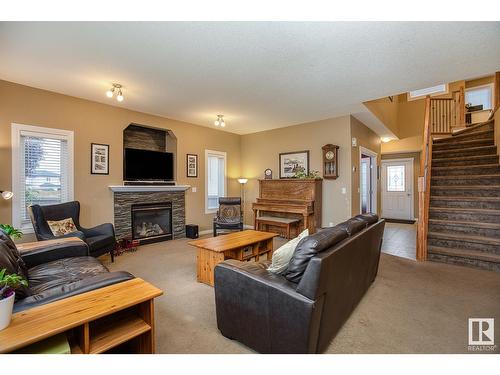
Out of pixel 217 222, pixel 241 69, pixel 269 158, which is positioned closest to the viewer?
pixel 241 69

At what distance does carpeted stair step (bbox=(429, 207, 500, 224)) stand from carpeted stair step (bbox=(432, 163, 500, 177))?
0.96m

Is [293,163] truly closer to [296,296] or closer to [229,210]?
[229,210]

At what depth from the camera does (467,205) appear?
4113 mm

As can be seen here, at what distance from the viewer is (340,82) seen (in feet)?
11.4

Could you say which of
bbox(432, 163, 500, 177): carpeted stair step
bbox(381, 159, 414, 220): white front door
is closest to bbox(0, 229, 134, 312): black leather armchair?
bbox(432, 163, 500, 177): carpeted stair step

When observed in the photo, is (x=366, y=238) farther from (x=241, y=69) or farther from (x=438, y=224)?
(x=438, y=224)

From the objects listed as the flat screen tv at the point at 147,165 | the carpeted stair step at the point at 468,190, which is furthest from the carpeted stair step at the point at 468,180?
the flat screen tv at the point at 147,165

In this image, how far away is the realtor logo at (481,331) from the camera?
1.88 m

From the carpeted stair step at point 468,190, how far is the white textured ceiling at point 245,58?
6.38 ft

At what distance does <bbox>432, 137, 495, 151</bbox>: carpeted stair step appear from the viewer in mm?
4891

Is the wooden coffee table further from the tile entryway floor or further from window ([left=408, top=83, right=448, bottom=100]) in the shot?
window ([left=408, top=83, right=448, bottom=100])
